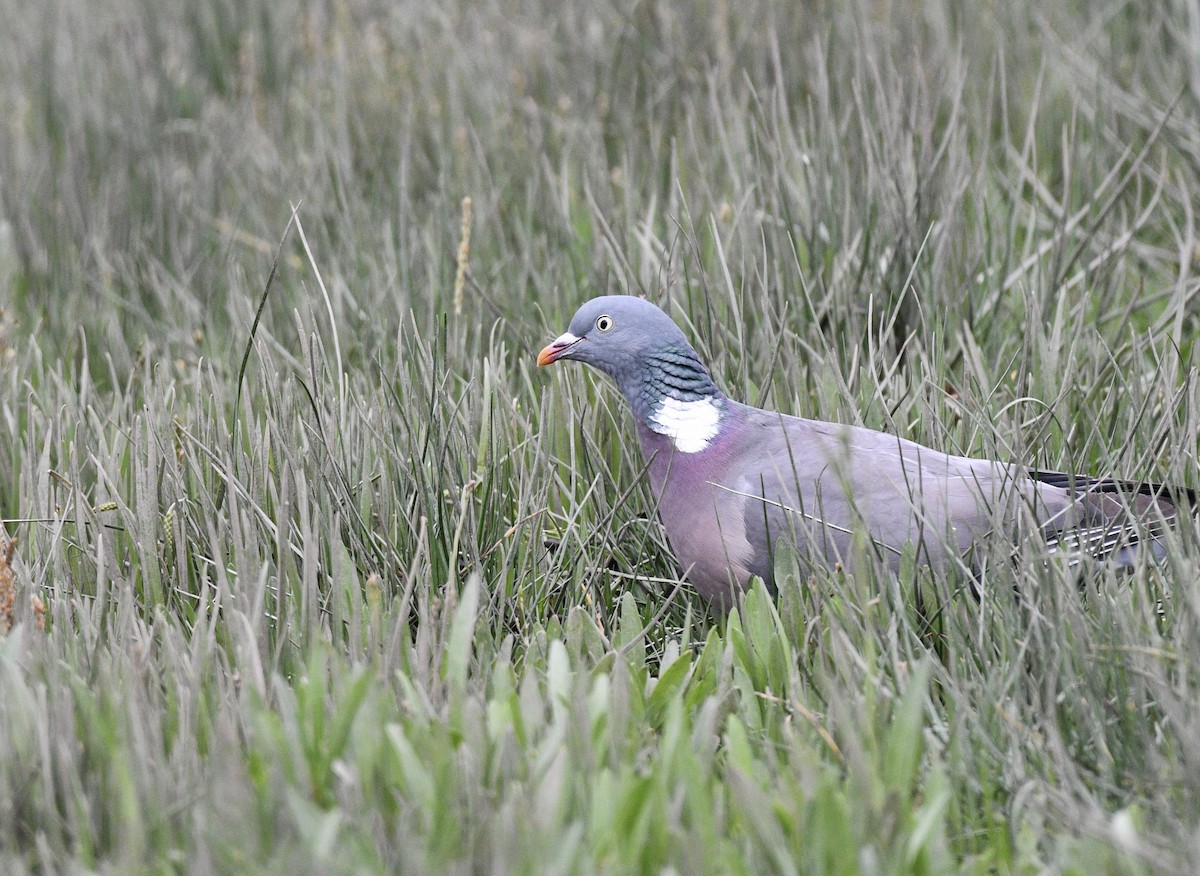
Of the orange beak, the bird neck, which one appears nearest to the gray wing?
the bird neck

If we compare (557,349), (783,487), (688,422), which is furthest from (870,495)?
(557,349)

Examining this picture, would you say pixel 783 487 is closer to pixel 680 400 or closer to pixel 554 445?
pixel 680 400

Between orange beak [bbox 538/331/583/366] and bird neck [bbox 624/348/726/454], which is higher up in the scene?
orange beak [bbox 538/331/583/366]

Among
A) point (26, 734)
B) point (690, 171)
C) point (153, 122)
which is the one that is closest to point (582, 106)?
point (690, 171)

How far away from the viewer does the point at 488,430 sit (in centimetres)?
286

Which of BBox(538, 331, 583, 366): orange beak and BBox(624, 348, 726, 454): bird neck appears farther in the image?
BBox(538, 331, 583, 366): orange beak

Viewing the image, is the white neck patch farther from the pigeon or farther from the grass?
the grass

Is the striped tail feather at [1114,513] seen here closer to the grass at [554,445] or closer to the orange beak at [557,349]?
the grass at [554,445]

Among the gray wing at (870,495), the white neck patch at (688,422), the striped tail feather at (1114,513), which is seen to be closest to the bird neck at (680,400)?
the white neck patch at (688,422)

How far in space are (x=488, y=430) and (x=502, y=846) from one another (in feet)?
4.29

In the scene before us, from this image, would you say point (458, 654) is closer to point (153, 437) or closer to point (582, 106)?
point (153, 437)

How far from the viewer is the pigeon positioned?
241 cm

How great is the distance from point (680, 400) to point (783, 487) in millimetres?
397

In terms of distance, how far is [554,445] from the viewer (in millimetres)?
3062
